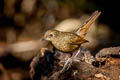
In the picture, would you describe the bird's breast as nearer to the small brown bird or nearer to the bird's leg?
the small brown bird

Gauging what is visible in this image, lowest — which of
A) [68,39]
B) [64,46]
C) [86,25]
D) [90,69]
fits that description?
[90,69]

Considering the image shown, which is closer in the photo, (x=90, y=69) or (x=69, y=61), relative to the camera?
(x=90, y=69)

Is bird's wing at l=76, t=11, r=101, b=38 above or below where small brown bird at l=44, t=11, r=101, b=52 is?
above

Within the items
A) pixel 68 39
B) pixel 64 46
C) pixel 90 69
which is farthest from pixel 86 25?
pixel 90 69

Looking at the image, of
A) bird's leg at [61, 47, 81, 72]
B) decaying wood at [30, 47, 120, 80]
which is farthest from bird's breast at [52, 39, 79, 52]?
decaying wood at [30, 47, 120, 80]

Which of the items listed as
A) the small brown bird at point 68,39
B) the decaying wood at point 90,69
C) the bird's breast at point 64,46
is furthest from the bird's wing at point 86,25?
the decaying wood at point 90,69

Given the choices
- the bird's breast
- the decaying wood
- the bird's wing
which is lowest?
the decaying wood

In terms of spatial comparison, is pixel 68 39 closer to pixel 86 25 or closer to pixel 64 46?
pixel 64 46

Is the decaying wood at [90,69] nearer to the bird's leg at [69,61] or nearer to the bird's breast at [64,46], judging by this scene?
the bird's leg at [69,61]

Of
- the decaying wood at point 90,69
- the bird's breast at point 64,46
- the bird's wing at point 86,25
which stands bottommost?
the decaying wood at point 90,69

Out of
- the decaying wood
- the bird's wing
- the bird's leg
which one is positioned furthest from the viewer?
Result: the bird's wing

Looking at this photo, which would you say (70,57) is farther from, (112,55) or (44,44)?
(44,44)
